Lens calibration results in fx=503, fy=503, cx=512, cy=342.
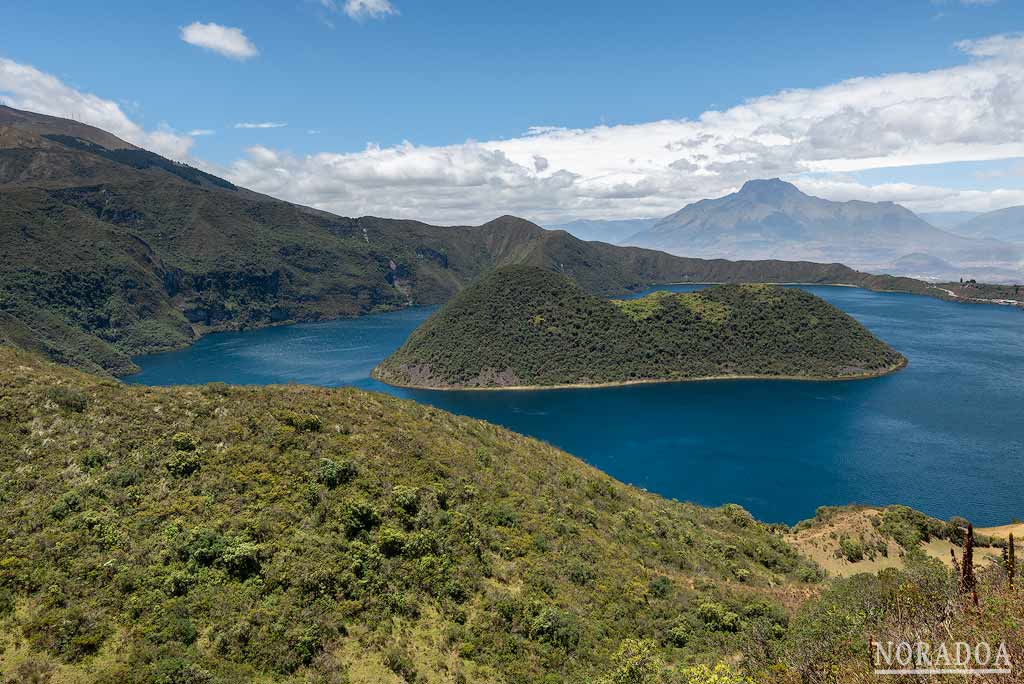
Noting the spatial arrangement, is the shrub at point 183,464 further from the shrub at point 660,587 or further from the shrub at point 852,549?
the shrub at point 852,549

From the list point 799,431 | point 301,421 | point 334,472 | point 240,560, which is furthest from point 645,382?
point 240,560

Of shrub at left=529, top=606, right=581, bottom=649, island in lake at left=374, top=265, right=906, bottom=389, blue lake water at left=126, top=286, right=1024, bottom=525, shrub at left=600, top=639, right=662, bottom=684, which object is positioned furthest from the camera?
island in lake at left=374, top=265, right=906, bottom=389

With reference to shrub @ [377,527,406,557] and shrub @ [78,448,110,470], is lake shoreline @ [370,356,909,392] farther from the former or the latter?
shrub @ [78,448,110,470]

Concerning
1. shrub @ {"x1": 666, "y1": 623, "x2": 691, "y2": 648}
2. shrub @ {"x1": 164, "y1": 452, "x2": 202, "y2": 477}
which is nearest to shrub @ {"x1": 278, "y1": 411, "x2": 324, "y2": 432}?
shrub @ {"x1": 164, "y1": 452, "x2": 202, "y2": 477}

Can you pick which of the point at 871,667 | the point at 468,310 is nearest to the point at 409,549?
the point at 871,667

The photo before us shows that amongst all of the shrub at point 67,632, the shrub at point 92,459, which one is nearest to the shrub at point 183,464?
the shrub at point 92,459

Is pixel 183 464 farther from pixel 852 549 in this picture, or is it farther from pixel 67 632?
pixel 852 549

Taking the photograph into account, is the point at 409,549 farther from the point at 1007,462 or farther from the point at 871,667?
the point at 1007,462
